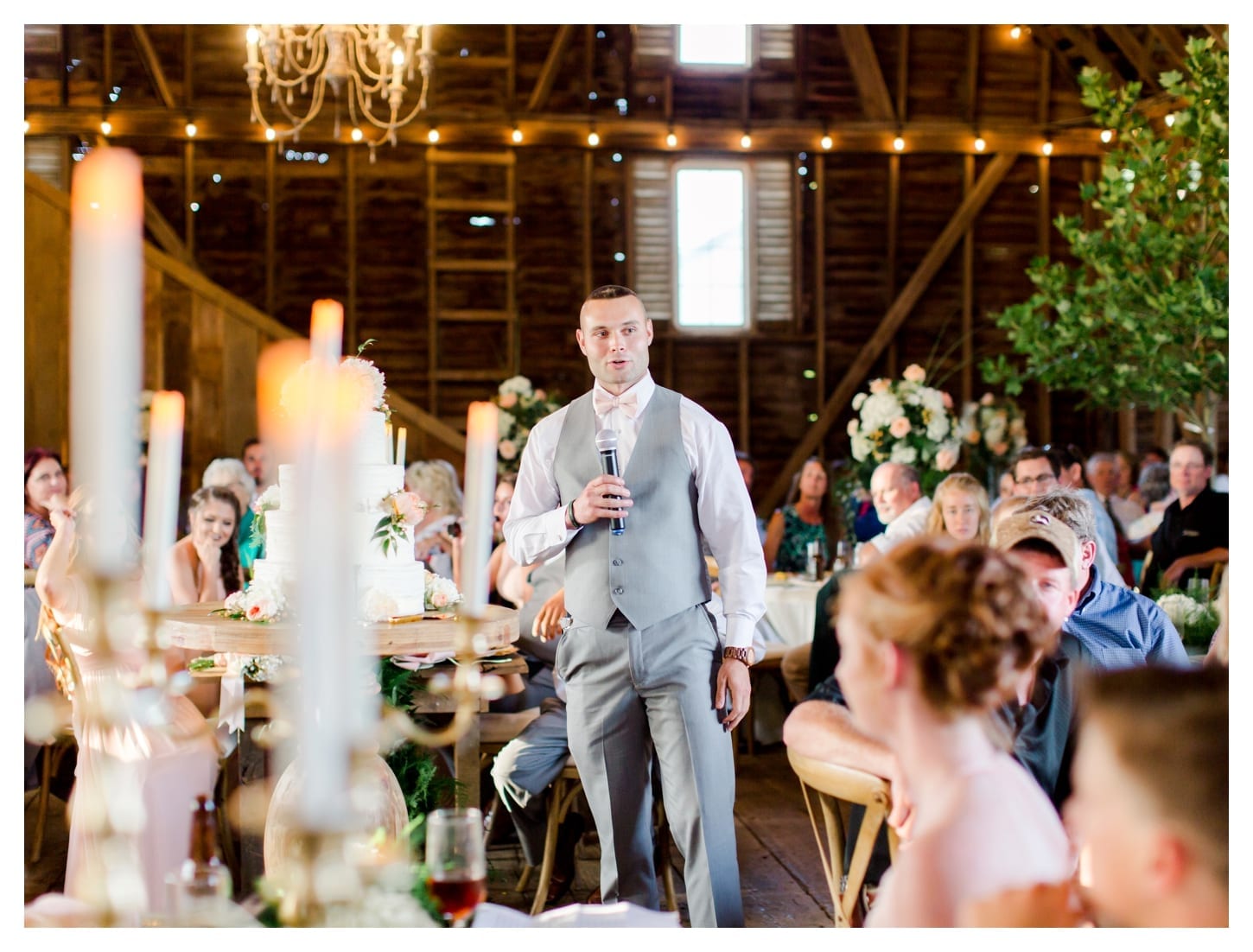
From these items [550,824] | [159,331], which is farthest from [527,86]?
[550,824]

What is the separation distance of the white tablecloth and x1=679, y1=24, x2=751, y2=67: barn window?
6.57 m

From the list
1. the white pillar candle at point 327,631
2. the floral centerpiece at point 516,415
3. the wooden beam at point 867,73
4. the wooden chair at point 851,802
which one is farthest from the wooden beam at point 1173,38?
the white pillar candle at point 327,631

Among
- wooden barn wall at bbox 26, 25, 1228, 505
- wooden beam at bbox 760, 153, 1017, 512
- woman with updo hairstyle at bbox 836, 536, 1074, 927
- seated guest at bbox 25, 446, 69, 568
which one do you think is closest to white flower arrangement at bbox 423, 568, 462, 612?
woman with updo hairstyle at bbox 836, 536, 1074, 927

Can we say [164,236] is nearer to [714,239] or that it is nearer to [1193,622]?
[714,239]

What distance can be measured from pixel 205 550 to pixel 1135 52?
9372 mm

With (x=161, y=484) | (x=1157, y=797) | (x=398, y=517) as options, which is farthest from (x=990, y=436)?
(x=161, y=484)

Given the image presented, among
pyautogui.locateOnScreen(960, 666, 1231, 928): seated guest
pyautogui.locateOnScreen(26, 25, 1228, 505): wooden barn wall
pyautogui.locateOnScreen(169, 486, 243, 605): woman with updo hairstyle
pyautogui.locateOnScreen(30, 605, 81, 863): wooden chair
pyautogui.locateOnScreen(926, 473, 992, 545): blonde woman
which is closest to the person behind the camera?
pyautogui.locateOnScreen(960, 666, 1231, 928): seated guest

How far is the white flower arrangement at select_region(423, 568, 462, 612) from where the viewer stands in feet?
10.3

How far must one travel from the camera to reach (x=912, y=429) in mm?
6316

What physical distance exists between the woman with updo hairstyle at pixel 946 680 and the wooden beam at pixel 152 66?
10.2m

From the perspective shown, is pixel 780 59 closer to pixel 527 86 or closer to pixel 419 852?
pixel 527 86

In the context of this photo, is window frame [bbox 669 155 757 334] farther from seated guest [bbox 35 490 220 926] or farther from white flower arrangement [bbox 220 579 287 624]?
white flower arrangement [bbox 220 579 287 624]
